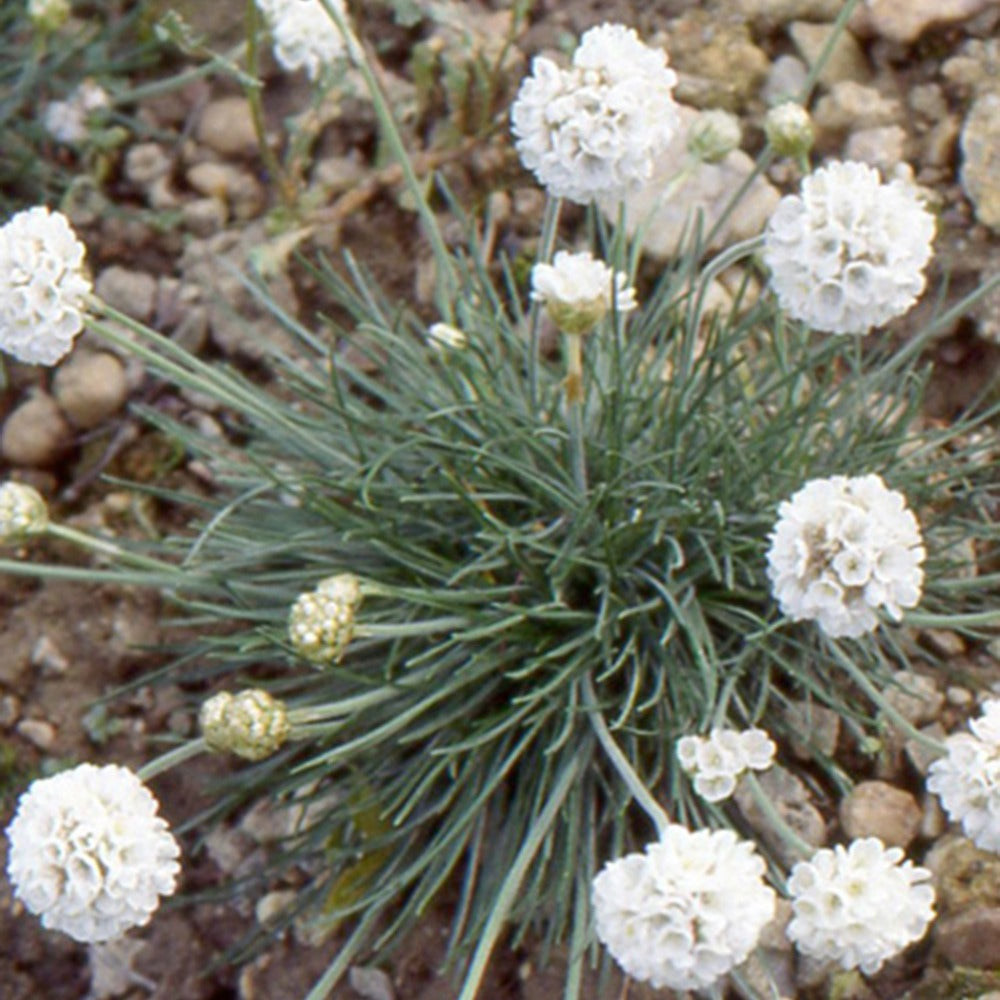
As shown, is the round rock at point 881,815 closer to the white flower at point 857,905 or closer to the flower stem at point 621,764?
the flower stem at point 621,764

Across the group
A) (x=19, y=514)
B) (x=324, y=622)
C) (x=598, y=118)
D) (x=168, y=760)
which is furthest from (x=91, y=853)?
(x=598, y=118)

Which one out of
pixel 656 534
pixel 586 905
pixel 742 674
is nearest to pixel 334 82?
pixel 656 534

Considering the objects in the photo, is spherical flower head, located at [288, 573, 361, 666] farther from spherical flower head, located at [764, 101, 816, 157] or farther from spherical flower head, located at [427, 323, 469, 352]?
spherical flower head, located at [764, 101, 816, 157]

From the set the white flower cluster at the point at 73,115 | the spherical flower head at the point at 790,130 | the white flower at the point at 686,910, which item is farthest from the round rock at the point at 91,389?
the white flower at the point at 686,910

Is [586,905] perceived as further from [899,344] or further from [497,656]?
[899,344]

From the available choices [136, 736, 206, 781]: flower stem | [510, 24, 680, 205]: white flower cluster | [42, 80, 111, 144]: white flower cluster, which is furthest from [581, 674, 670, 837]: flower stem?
[42, 80, 111, 144]: white flower cluster

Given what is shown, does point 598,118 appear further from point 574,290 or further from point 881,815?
point 881,815

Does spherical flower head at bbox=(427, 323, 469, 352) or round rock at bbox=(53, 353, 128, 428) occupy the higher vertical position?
spherical flower head at bbox=(427, 323, 469, 352)
